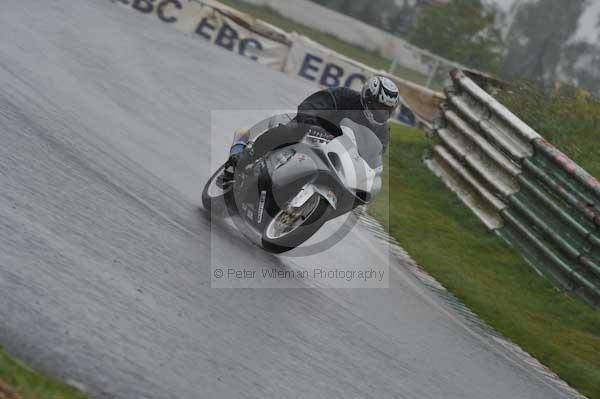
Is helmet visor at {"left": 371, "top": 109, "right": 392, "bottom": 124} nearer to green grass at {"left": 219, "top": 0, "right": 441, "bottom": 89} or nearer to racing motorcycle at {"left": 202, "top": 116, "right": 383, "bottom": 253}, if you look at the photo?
racing motorcycle at {"left": 202, "top": 116, "right": 383, "bottom": 253}

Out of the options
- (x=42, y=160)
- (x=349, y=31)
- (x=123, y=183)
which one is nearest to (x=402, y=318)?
(x=123, y=183)

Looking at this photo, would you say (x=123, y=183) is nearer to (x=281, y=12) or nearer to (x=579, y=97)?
(x=579, y=97)

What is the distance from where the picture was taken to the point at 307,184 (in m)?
8.59

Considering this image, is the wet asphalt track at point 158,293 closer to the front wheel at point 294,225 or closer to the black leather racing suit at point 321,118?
the front wheel at point 294,225

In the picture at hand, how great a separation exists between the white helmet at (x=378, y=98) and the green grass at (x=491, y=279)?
2.47 m

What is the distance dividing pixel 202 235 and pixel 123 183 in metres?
0.90

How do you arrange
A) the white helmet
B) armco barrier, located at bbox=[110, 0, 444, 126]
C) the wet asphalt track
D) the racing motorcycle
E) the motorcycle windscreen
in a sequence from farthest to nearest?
→ 1. armco barrier, located at bbox=[110, 0, 444, 126]
2. the white helmet
3. the motorcycle windscreen
4. the racing motorcycle
5. the wet asphalt track

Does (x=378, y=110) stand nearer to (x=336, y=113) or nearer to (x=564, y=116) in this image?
(x=336, y=113)

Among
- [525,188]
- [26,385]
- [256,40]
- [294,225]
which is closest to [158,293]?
[26,385]

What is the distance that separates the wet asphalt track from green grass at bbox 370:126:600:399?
555 millimetres

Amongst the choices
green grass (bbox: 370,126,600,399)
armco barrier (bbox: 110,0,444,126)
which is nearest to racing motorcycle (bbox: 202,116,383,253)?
green grass (bbox: 370,126,600,399)

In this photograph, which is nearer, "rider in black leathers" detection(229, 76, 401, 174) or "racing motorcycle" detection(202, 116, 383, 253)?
"racing motorcycle" detection(202, 116, 383, 253)

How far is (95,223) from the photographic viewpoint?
747cm

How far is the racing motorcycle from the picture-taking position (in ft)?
28.0
